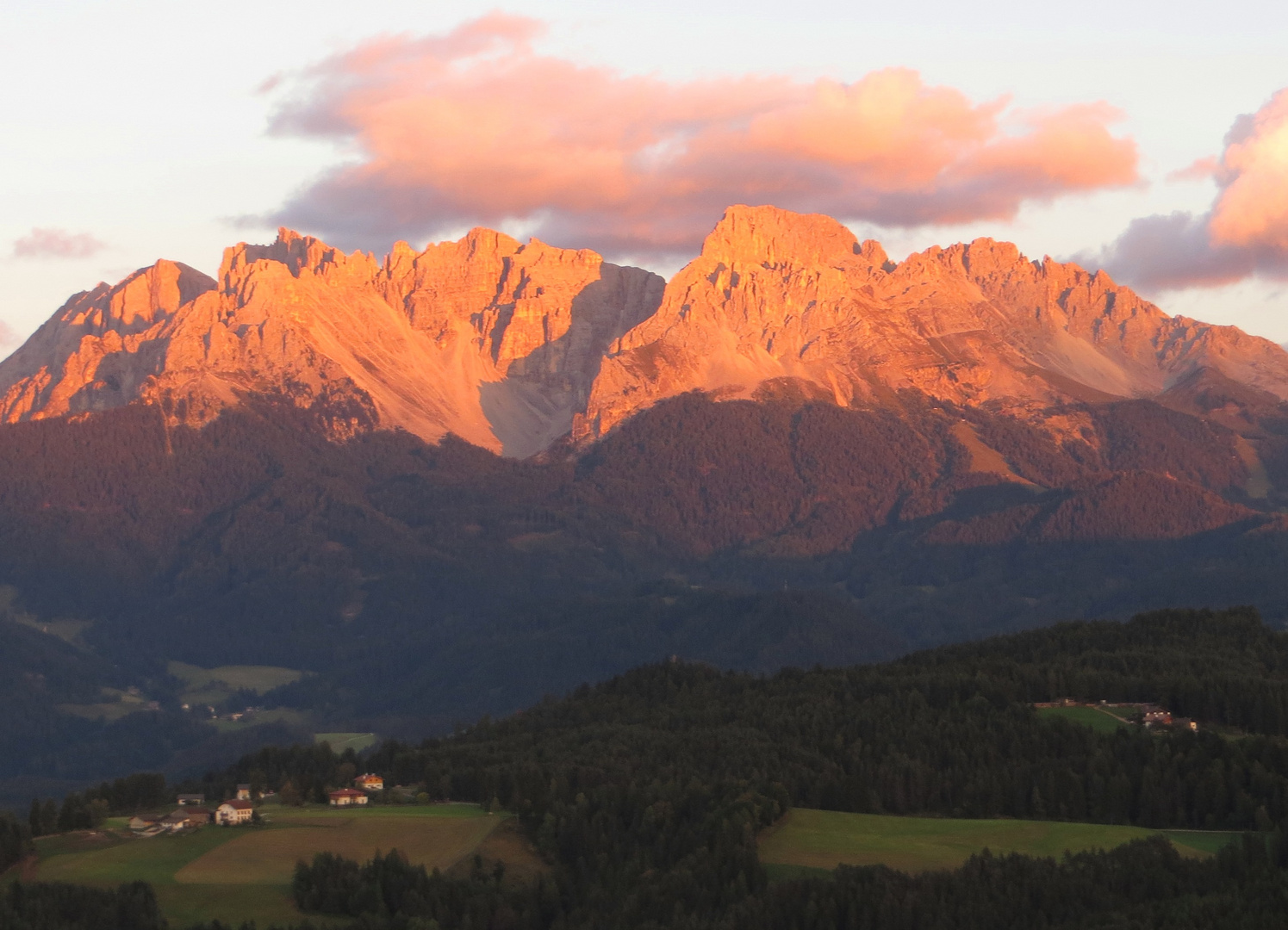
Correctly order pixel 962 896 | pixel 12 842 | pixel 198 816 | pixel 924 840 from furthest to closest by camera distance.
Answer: pixel 198 816, pixel 924 840, pixel 12 842, pixel 962 896

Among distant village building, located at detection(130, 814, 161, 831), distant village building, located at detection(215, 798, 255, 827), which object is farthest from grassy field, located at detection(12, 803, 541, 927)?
distant village building, located at detection(215, 798, 255, 827)

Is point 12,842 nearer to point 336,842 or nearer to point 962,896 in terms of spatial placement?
point 336,842

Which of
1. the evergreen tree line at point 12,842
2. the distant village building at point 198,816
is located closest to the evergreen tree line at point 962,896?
the distant village building at point 198,816

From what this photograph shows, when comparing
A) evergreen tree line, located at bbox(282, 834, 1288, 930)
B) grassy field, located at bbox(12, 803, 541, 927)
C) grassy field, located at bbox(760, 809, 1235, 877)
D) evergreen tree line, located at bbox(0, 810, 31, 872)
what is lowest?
evergreen tree line, located at bbox(282, 834, 1288, 930)

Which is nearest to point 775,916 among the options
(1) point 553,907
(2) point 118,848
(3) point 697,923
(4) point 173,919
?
(3) point 697,923

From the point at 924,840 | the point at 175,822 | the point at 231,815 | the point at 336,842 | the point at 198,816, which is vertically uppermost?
the point at 198,816

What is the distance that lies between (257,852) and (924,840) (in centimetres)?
5554

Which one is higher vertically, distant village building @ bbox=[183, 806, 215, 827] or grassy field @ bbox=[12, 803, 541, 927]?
distant village building @ bbox=[183, 806, 215, 827]

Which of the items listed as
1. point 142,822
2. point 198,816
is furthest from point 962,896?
point 142,822

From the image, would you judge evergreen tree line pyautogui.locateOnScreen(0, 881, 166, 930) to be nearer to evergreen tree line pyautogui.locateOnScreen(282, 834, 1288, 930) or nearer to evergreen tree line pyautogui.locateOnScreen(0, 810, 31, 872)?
evergreen tree line pyautogui.locateOnScreen(0, 810, 31, 872)

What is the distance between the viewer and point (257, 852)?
180m

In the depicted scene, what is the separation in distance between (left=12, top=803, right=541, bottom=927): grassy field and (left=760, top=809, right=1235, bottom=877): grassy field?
2282 centimetres

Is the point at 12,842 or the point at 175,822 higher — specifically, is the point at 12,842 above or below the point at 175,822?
below

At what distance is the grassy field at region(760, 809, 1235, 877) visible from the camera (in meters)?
172
